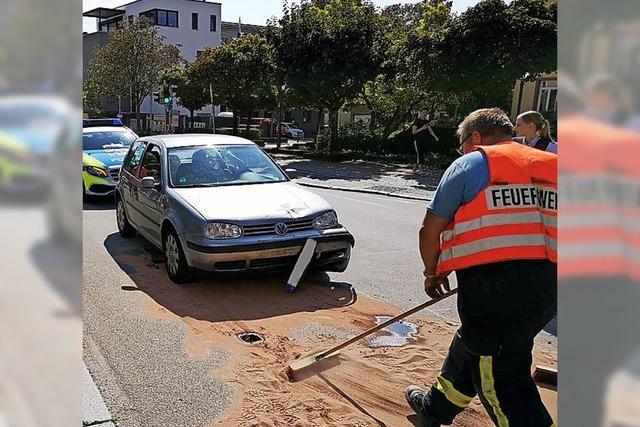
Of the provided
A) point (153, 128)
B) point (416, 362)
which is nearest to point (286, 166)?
point (416, 362)

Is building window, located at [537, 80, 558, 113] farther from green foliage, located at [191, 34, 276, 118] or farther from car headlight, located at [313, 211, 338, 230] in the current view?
green foliage, located at [191, 34, 276, 118]

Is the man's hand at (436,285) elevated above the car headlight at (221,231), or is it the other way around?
the man's hand at (436,285)

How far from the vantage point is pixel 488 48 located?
1961cm

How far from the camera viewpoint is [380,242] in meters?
9.46

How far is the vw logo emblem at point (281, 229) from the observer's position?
21.0 ft

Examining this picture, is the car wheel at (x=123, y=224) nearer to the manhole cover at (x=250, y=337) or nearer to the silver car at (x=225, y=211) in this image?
the silver car at (x=225, y=211)


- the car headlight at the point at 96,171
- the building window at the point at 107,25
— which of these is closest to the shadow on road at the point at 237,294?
the car headlight at the point at 96,171

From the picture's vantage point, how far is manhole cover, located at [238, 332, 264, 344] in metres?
5.17

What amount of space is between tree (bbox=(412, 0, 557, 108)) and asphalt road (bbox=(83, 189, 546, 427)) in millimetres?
10428

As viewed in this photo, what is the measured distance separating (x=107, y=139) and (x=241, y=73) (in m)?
20.0

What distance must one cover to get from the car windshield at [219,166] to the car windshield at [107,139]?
269 inches

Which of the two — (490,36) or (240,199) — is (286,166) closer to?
(490,36)

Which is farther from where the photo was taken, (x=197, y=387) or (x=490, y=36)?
(x=490, y=36)
